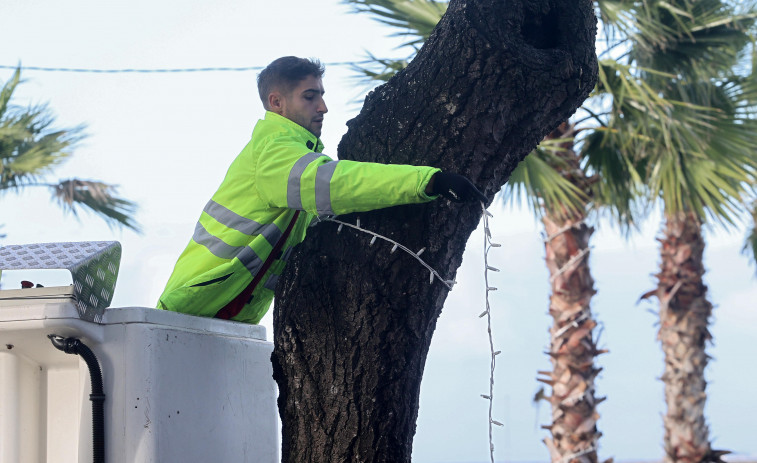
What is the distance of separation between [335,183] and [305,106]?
1.81 ft

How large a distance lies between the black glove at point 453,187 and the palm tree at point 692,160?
15.9 feet

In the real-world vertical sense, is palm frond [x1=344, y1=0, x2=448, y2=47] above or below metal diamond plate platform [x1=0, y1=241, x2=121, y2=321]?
above

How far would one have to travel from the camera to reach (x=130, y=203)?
9.16 m

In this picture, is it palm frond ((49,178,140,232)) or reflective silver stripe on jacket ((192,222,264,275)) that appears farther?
palm frond ((49,178,140,232))

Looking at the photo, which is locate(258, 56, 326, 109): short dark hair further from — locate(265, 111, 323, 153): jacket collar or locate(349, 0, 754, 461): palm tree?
locate(349, 0, 754, 461): palm tree

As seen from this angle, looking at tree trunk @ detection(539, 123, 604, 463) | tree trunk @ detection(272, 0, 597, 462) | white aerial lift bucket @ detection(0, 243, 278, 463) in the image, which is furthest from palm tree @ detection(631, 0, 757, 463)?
white aerial lift bucket @ detection(0, 243, 278, 463)

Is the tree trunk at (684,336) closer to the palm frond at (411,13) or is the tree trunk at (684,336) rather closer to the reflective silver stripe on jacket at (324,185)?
the palm frond at (411,13)

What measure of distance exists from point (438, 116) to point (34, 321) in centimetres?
121

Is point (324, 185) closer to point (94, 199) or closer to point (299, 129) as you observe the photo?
point (299, 129)

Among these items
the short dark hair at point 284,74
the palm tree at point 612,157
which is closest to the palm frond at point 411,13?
the palm tree at point 612,157

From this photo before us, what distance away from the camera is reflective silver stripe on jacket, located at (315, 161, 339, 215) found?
2.21 meters

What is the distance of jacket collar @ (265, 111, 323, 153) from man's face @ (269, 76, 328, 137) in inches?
1.4

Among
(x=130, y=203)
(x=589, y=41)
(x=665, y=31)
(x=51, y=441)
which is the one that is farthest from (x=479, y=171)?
(x=130, y=203)

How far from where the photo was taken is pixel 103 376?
2.10 metres
